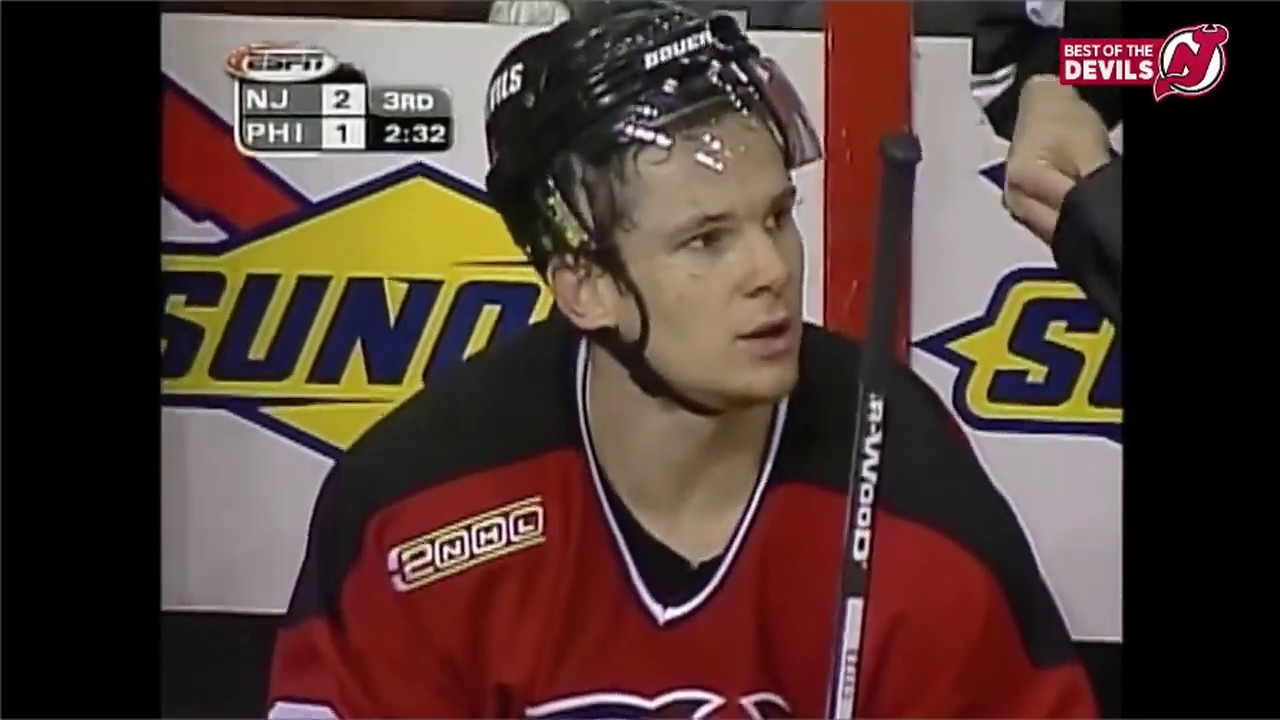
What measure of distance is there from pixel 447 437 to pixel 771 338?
24cm

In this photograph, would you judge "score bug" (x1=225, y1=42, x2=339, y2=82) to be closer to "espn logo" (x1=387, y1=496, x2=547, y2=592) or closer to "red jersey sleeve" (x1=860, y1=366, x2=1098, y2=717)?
"espn logo" (x1=387, y1=496, x2=547, y2=592)

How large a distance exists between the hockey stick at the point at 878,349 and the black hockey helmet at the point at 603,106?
0.06 m

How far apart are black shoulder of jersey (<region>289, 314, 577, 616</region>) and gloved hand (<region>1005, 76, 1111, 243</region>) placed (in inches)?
13.8

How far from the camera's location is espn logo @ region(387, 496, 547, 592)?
1.35m

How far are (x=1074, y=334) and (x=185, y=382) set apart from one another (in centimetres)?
65

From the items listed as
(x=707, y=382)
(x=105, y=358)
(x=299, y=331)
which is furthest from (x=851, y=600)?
(x=105, y=358)

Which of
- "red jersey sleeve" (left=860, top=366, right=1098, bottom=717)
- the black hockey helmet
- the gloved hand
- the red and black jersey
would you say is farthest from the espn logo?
the gloved hand

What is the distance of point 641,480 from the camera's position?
137 cm

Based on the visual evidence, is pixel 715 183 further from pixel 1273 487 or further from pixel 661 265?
pixel 1273 487

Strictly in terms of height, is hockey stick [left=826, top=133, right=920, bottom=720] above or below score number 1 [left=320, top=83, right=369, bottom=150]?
below

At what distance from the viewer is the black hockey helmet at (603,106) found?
1323mm

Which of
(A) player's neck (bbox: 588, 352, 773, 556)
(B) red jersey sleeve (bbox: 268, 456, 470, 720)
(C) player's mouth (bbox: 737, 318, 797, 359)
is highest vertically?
(C) player's mouth (bbox: 737, 318, 797, 359)

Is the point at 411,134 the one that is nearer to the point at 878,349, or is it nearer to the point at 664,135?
the point at 664,135

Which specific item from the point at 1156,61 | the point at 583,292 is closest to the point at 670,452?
the point at 583,292
